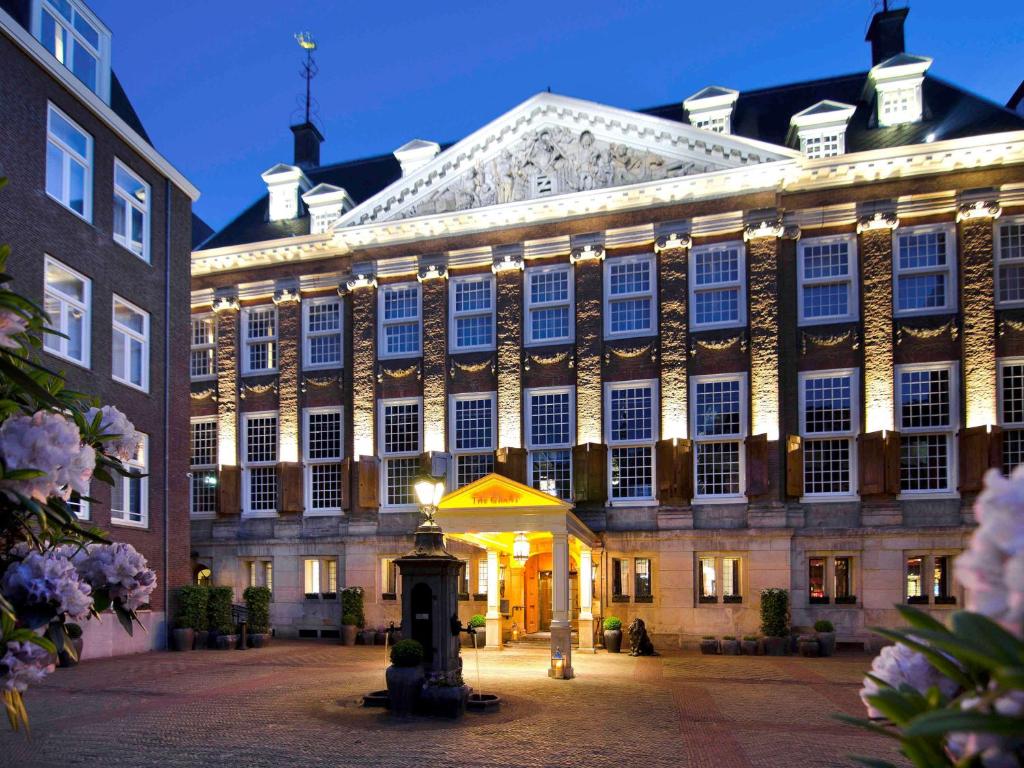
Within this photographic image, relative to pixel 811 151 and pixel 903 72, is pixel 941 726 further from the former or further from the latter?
pixel 903 72

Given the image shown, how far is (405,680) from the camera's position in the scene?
13.7 meters

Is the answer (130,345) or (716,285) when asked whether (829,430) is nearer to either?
(716,285)

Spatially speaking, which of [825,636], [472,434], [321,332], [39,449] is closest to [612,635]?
[825,636]

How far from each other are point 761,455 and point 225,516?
1784cm

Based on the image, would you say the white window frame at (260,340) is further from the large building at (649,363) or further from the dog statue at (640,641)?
the dog statue at (640,641)

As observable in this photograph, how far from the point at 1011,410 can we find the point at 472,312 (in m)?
15.7

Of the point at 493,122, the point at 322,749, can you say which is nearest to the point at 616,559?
the point at 493,122

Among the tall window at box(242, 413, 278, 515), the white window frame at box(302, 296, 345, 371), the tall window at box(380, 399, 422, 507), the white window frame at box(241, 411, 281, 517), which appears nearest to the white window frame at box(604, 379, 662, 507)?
the tall window at box(380, 399, 422, 507)

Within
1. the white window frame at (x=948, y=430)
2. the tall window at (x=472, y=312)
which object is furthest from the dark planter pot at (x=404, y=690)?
the white window frame at (x=948, y=430)

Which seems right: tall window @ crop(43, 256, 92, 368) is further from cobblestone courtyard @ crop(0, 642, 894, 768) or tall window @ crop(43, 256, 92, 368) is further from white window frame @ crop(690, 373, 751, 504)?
white window frame @ crop(690, 373, 751, 504)

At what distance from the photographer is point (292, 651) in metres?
24.5

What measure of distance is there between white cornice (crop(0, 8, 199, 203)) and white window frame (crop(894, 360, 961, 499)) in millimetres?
21357

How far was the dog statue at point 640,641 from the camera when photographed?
23.5m

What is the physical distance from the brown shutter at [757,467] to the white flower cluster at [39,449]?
78.5 feet
